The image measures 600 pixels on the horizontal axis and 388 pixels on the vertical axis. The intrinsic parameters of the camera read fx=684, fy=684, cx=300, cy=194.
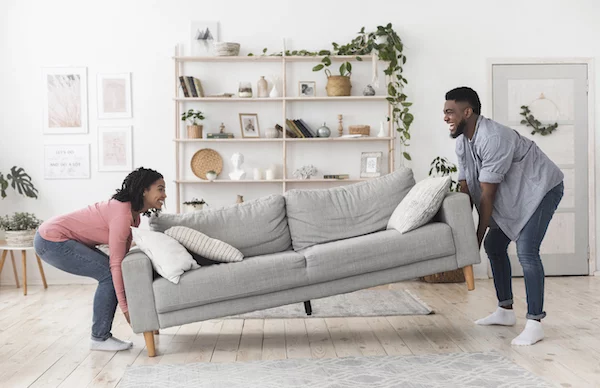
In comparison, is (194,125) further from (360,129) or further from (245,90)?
(360,129)

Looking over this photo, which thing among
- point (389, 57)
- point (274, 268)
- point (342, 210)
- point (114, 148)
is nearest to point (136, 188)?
point (274, 268)

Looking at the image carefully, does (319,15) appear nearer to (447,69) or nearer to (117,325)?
(447,69)

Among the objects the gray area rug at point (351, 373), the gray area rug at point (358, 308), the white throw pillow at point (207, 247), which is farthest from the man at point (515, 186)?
the white throw pillow at point (207, 247)

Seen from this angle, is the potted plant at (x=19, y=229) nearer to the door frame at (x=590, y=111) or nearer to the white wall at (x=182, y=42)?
the white wall at (x=182, y=42)

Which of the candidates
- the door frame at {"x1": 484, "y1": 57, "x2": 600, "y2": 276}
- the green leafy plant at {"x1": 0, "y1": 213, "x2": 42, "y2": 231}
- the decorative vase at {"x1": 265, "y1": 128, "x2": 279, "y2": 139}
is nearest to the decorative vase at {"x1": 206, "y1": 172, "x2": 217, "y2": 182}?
the decorative vase at {"x1": 265, "y1": 128, "x2": 279, "y2": 139}

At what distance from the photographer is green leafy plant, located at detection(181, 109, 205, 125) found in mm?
6059

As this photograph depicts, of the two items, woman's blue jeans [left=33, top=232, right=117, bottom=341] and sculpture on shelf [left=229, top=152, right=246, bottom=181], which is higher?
sculpture on shelf [left=229, top=152, right=246, bottom=181]

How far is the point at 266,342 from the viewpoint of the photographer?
386 cm

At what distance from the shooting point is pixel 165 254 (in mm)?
3520

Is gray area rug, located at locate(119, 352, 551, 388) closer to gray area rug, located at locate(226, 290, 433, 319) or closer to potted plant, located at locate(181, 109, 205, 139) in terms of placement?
gray area rug, located at locate(226, 290, 433, 319)

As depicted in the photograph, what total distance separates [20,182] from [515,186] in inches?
169

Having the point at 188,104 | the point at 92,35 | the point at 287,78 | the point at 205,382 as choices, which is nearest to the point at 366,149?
the point at 287,78

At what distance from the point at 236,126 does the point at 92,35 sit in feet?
4.99

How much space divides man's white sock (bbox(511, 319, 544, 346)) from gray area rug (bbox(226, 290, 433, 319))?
92cm
